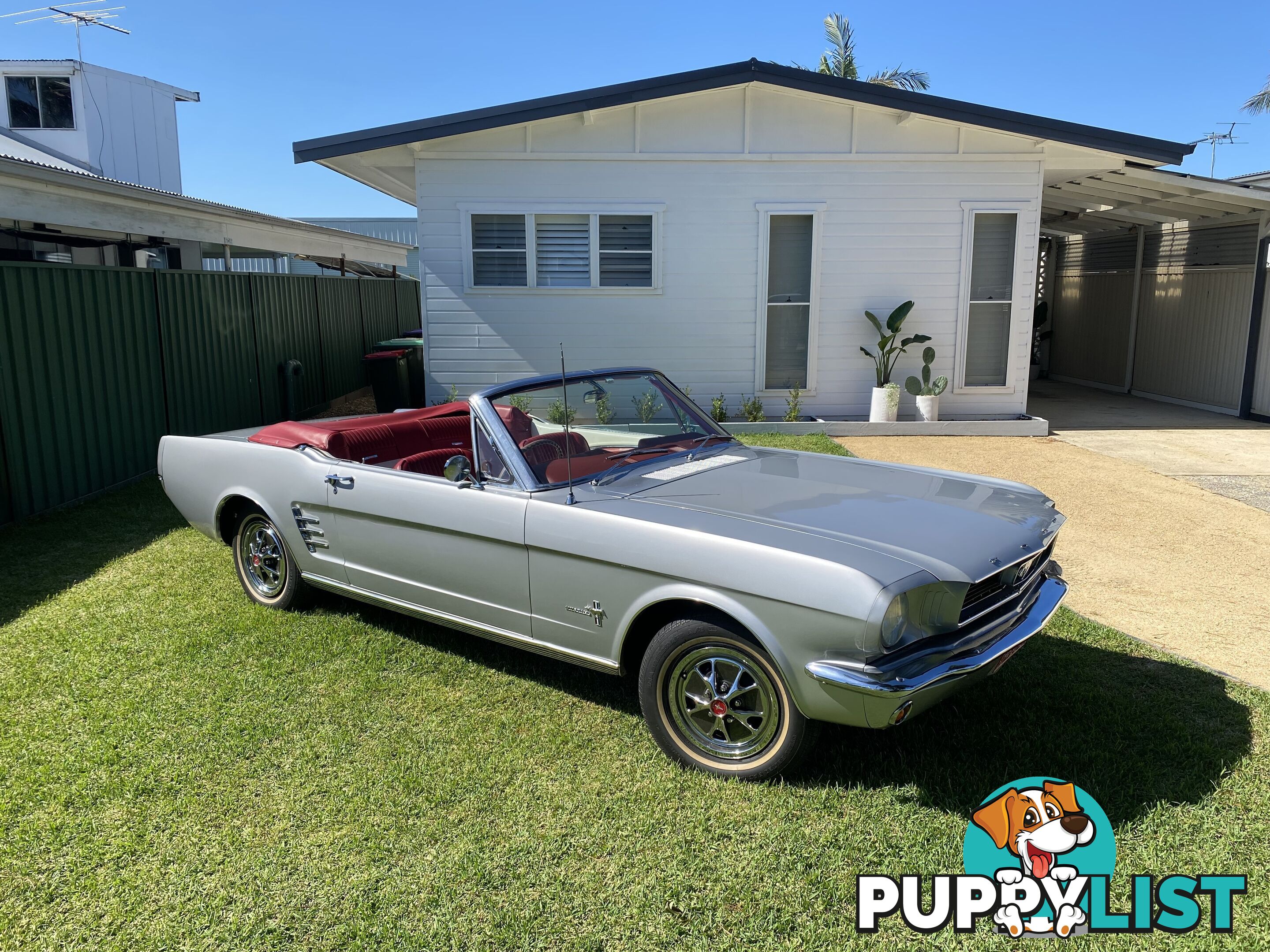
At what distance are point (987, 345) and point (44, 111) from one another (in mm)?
22371

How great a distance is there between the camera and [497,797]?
3475 mm

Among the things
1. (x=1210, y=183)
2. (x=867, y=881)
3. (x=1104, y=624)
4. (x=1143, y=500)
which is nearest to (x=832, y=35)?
(x=1210, y=183)

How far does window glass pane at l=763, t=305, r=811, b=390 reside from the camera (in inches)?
485

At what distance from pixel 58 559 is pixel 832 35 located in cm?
3373

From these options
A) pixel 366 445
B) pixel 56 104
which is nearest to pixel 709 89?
pixel 366 445

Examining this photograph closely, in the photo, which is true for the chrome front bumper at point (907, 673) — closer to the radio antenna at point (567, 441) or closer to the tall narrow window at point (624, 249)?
the radio antenna at point (567, 441)

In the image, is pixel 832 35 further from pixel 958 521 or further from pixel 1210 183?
pixel 958 521

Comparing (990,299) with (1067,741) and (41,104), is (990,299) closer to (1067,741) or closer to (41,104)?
(1067,741)

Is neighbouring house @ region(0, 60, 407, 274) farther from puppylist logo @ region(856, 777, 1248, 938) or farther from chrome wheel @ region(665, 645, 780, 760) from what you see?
puppylist logo @ region(856, 777, 1248, 938)

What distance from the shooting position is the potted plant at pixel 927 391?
1199 centimetres

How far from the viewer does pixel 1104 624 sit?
5.17 metres

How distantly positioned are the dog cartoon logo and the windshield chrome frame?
6.79 ft

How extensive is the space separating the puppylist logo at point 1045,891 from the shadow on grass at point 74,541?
5.19 meters

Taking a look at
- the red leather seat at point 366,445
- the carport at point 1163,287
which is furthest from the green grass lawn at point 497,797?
the carport at point 1163,287
